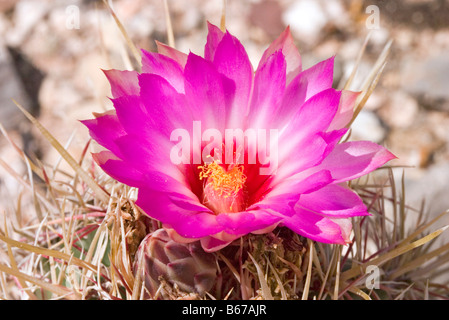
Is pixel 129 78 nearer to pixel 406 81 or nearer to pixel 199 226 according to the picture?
pixel 199 226

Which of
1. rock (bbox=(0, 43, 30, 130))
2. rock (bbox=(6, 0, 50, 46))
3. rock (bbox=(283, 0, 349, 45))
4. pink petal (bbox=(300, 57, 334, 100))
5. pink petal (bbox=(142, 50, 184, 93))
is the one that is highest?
rock (bbox=(6, 0, 50, 46))

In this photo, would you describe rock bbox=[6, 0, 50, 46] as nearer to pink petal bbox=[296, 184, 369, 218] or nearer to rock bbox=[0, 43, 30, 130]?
rock bbox=[0, 43, 30, 130]

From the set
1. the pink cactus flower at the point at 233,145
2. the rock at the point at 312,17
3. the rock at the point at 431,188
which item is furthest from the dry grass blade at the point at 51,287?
the rock at the point at 312,17

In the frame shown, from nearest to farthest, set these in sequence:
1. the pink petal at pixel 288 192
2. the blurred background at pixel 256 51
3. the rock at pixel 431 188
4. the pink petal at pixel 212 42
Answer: the pink petal at pixel 288 192, the pink petal at pixel 212 42, the rock at pixel 431 188, the blurred background at pixel 256 51

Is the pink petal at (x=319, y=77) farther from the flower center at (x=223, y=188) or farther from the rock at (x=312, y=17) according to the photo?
the rock at (x=312, y=17)

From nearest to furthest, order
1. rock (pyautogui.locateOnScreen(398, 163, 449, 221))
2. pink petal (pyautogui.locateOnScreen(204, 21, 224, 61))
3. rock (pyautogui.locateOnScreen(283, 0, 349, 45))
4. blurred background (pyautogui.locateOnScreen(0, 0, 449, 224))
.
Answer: pink petal (pyautogui.locateOnScreen(204, 21, 224, 61)) < rock (pyautogui.locateOnScreen(398, 163, 449, 221)) < blurred background (pyautogui.locateOnScreen(0, 0, 449, 224)) < rock (pyautogui.locateOnScreen(283, 0, 349, 45))

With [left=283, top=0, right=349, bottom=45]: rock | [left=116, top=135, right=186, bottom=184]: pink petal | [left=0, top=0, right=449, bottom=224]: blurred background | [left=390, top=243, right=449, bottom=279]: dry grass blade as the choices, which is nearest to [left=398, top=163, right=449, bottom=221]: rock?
[left=0, top=0, right=449, bottom=224]: blurred background

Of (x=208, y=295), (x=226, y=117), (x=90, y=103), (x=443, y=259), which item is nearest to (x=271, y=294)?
(x=208, y=295)

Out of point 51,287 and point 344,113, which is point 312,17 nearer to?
point 344,113
